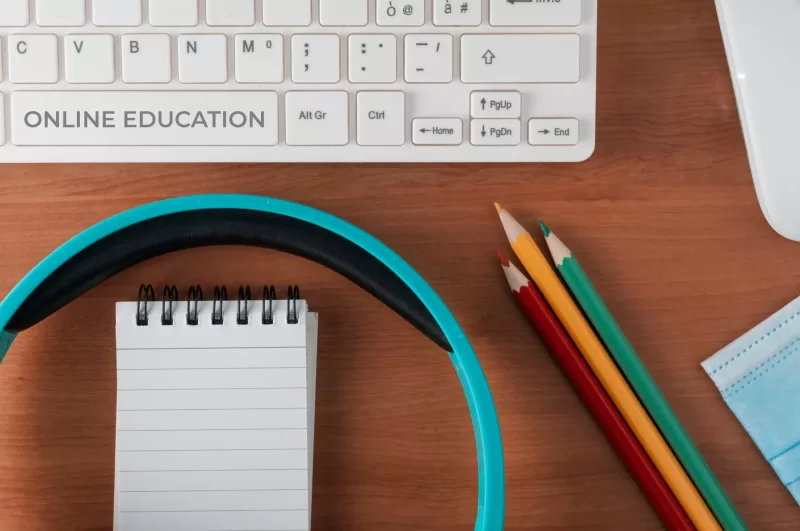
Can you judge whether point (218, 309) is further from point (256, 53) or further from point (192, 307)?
point (256, 53)

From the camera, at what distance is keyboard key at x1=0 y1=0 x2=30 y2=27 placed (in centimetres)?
35

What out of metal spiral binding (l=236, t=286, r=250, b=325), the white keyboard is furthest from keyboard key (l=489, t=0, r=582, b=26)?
metal spiral binding (l=236, t=286, r=250, b=325)

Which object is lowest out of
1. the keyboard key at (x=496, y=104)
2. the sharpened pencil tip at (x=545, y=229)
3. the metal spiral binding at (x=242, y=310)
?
the metal spiral binding at (x=242, y=310)

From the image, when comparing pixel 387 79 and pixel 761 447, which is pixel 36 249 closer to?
pixel 387 79

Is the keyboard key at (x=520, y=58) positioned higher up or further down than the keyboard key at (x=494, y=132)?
higher up

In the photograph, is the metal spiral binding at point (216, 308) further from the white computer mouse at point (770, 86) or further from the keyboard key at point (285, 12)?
the white computer mouse at point (770, 86)

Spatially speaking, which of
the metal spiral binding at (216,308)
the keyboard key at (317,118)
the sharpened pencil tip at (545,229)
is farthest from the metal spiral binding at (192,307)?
the sharpened pencil tip at (545,229)

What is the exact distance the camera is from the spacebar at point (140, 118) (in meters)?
0.35

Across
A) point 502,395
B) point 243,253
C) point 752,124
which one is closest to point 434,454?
point 502,395

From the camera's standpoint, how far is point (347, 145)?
14.1 inches

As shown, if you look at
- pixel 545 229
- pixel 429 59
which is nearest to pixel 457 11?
pixel 429 59

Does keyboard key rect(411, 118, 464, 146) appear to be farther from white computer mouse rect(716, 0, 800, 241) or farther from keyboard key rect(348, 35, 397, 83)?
white computer mouse rect(716, 0, 800, 241)

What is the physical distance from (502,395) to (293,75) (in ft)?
0.72

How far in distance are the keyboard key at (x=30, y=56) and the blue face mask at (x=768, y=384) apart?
1.35ft
